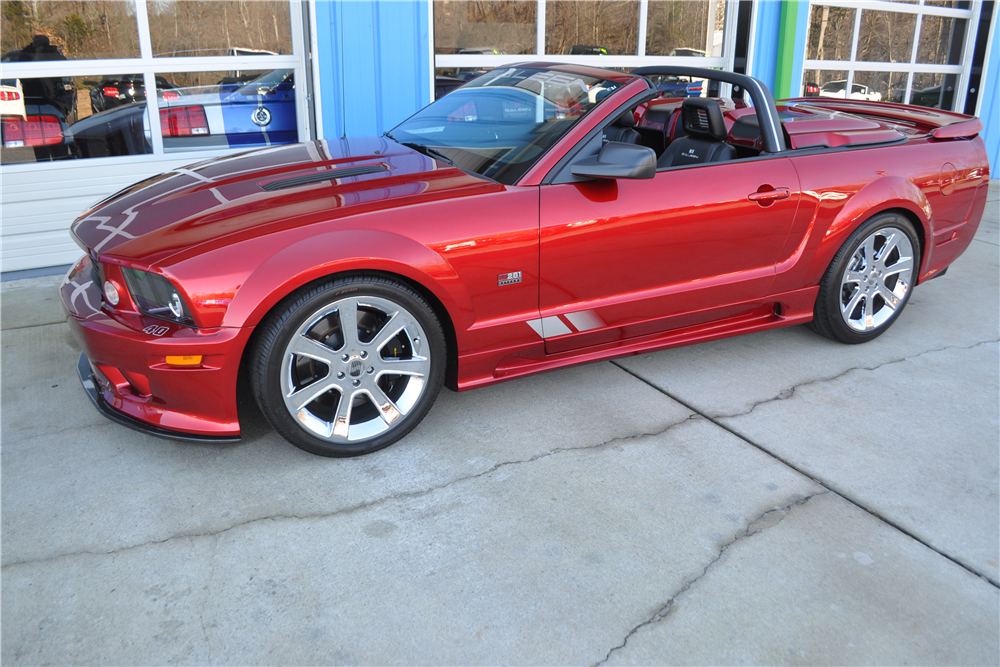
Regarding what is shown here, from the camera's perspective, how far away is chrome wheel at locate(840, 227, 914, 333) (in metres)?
4.03

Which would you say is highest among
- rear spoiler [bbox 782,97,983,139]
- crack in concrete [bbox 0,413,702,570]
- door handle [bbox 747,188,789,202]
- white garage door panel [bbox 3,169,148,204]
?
rear spoiler [bbox 782,97,983,139]

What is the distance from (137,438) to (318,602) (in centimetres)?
135

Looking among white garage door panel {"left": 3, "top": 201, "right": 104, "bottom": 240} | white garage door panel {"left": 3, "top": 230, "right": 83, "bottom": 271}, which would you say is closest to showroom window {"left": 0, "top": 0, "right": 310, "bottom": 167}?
white garage door panel {"left": 3, "top": 201, "right": 104, "bottom": 240}

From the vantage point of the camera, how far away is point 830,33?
834 centimetres

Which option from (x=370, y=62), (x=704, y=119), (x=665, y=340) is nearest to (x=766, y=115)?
(x=704, y=119)

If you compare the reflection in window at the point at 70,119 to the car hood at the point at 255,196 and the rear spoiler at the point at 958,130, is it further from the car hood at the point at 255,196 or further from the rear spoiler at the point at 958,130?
the rear spoiler at the point at 958,130

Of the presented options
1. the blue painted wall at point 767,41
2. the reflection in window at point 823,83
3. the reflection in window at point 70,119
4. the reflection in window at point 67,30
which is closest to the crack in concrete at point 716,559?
the reflection in window at point 70,119

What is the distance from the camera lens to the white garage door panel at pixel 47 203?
535cm

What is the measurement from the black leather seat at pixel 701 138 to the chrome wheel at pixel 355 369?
164 centimetres

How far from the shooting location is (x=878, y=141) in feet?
13.2

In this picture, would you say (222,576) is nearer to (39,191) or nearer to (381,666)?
(381,666)

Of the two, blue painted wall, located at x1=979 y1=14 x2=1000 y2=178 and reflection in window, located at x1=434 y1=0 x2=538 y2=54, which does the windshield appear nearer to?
reflection in window, located at x1=434 y1=0 x2=538 y2=54

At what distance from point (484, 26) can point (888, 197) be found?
3992 mm

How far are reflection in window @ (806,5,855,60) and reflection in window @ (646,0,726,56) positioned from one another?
1099mm
